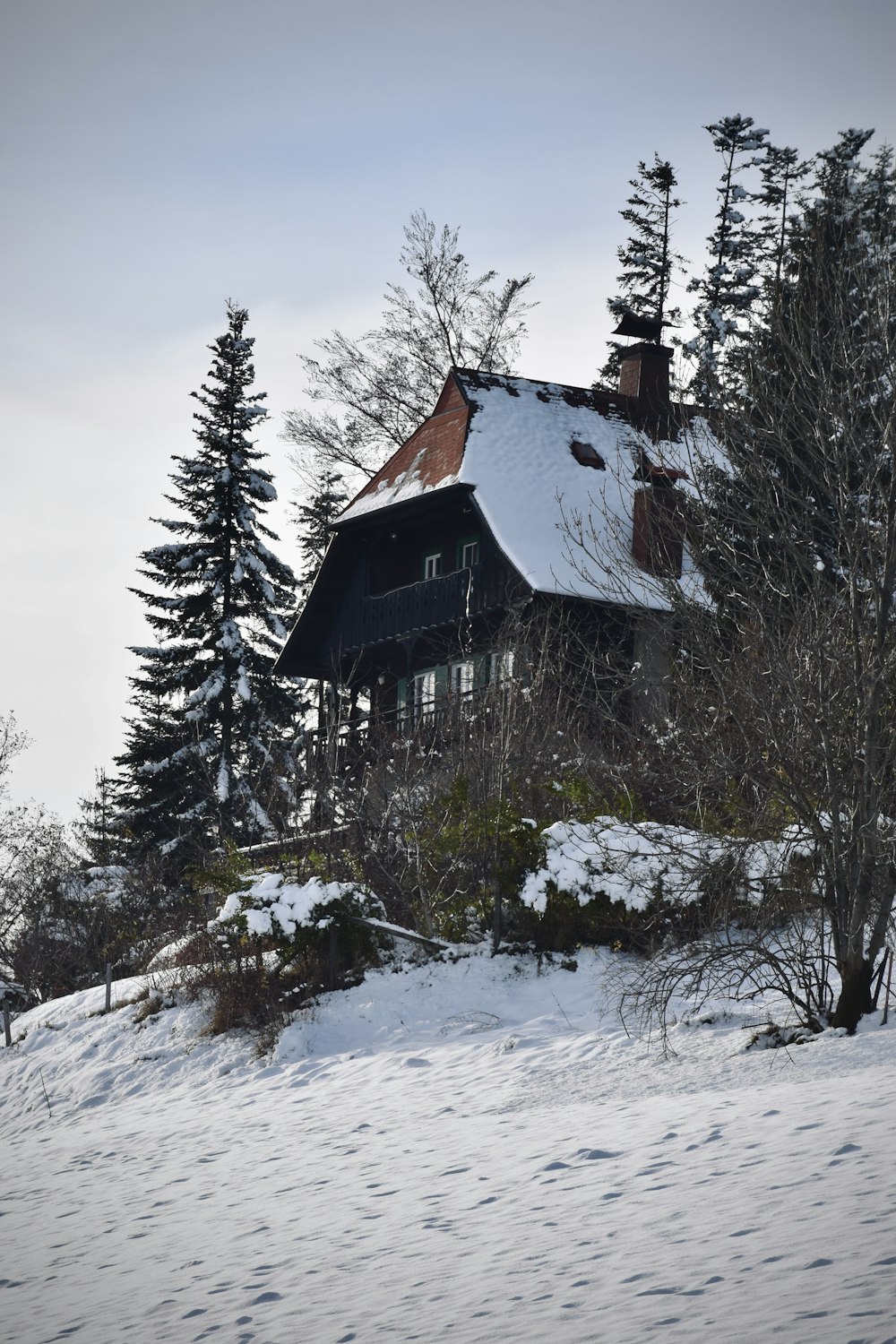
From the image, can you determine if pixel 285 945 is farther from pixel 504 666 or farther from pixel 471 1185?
pixel 471 1185

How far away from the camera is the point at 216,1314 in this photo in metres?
6.03

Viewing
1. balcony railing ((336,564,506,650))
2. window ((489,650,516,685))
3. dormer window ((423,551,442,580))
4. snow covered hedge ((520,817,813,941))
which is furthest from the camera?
dormer window ((423,551,442,580))

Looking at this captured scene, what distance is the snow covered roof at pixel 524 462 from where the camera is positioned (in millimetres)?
23688

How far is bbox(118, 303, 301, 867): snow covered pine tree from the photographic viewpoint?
26.7 metres

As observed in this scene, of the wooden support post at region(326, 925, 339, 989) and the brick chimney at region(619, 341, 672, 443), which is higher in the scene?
the brick chimney at region(619, 341, 672, 443)

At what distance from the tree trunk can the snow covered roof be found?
13225 millimetres

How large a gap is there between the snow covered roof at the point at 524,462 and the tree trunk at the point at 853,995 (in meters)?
13.2

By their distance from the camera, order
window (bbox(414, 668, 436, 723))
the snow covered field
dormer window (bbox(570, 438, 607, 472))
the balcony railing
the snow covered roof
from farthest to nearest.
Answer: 1. window (bbox(414, 668, 436, 723))
2. dormer window (bbox(570, 438, 607, 472))
3. the balcony railing
4. the snow covered roof
5. the snow covered field

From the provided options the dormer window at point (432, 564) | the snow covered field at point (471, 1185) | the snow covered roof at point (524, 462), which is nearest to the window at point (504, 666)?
the snow covered field at point (471, 1185)

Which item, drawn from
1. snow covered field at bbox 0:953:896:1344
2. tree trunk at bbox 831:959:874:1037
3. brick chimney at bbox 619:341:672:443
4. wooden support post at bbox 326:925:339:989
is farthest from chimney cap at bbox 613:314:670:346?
tree trunk at bbox 831:959:874:1037

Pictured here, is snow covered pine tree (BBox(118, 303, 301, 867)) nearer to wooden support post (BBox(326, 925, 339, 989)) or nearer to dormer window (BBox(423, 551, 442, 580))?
dormer window (BBox(423, 551, 442, 580))

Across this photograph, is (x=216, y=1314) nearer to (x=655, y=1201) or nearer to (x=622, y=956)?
(x=655, y=1201)

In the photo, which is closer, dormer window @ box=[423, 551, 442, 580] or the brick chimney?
dormer window @ box=[423, 551, 442, 580]

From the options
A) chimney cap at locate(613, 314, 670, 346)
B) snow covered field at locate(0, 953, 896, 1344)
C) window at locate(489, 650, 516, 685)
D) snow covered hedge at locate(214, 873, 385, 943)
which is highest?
chimney cap at locate(613, 314, 670, 346)
